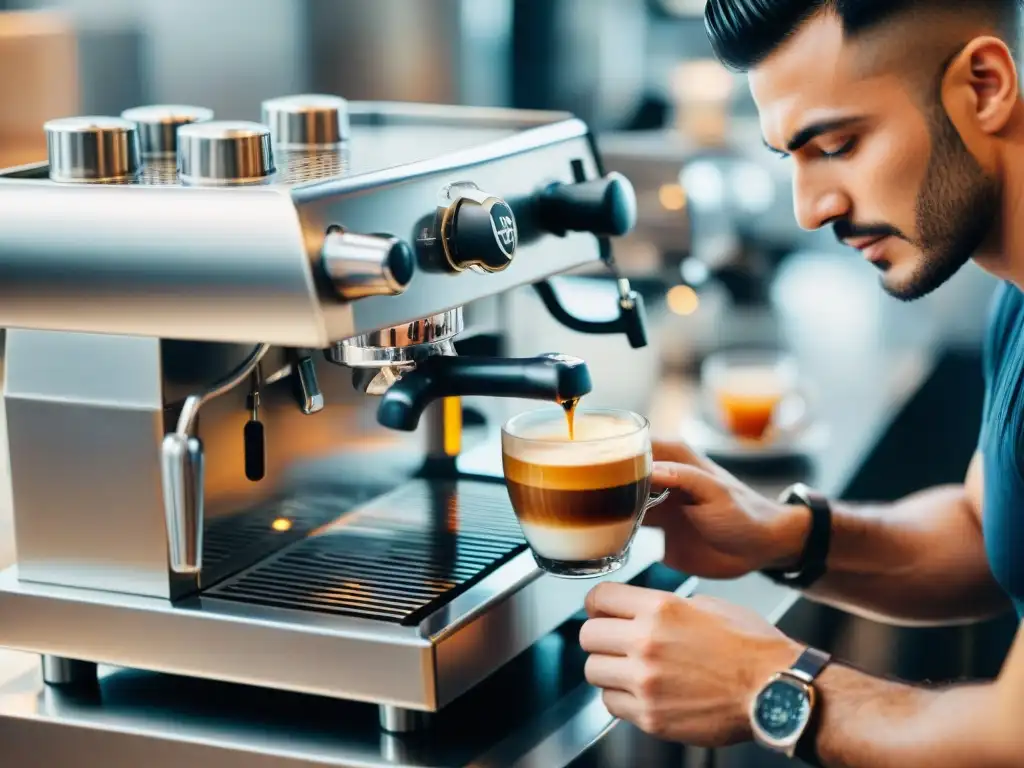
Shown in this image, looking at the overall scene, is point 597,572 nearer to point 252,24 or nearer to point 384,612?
point 384,612

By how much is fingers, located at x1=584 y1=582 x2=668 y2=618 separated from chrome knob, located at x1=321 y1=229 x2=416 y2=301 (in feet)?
1.16

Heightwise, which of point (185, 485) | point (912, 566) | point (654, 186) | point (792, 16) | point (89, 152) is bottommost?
point (912, 566)

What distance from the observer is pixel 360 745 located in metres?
1.10

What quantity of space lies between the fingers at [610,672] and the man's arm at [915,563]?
0.47 meters

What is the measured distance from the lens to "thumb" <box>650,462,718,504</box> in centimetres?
136

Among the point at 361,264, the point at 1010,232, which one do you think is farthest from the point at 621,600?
the point at 1010,232

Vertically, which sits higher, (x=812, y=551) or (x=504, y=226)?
(x=504, y=226)

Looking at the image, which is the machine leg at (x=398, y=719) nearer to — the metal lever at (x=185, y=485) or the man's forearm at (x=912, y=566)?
the metal lever at (x=185, y=485)

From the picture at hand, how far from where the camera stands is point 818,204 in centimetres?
131

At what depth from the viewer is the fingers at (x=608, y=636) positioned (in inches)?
46.0

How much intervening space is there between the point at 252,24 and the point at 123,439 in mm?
1620

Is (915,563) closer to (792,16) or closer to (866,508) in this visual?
(866,508)

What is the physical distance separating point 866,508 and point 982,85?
539 mm

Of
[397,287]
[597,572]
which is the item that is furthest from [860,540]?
[397,287]
